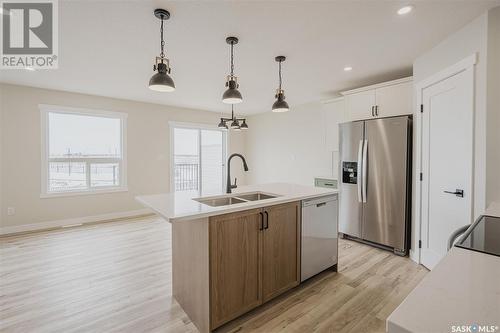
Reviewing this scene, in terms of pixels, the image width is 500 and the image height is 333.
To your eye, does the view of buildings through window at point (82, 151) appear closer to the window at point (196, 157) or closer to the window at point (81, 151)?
the window at point (81, 151)

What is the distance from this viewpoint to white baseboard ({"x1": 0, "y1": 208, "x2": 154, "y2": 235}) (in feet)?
13.1

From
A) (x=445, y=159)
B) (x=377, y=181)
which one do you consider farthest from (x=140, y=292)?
(x=445, y=159)

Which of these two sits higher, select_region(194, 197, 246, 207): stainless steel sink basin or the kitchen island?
select_region(194, 197, 246, 207): stainless steel sink basin

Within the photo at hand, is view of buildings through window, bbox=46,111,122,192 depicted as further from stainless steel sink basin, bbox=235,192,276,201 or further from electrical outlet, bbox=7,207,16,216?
stainless steel sink basin, bbox=235,192,276,201

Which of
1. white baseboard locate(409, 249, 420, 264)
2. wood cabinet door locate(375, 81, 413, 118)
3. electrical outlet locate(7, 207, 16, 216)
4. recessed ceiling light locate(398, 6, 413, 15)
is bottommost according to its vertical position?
white baseboard locate(409, 249, 420, 264)

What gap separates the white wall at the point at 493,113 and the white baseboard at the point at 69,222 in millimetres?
5625

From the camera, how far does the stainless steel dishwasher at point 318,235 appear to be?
2348mm

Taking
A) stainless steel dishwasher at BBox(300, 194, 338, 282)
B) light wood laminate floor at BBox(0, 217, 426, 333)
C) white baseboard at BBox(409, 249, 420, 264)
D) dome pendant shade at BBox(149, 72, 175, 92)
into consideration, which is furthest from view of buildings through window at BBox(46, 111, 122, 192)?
white baseboard at BBox(409, 249, 420, 264)

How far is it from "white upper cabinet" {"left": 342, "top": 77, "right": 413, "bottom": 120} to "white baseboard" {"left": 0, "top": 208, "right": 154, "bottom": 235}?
4815 mm

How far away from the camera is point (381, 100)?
3.42 meters

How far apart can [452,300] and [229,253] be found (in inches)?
54.2

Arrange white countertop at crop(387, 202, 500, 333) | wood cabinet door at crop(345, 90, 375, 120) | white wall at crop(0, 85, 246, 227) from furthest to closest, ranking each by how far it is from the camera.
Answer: white wall at crop(0, 85, 246, 227), wood cabinet door at crop(345, 90, 375, 120), white countertop at crop(387, 202, 500, 333)

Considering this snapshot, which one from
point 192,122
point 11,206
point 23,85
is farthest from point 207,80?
point 11,206

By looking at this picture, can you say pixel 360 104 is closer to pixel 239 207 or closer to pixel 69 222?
pixel 239 207
